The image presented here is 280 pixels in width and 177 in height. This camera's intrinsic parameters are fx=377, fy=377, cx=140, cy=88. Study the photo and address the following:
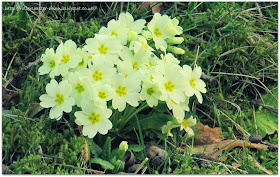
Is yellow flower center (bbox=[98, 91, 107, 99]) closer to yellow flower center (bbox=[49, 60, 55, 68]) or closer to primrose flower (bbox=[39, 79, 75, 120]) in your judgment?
primrose flower (bbox=[39, 79, 75, 120])

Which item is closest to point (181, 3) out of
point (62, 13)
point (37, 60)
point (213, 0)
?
point (213, 0)

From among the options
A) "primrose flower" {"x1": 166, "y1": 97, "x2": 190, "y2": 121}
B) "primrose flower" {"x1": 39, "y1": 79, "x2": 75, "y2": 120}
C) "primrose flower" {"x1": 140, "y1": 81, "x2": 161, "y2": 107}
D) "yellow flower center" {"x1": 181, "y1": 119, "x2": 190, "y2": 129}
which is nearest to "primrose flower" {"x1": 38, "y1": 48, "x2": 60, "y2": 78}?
"primrose flower" {"x1": 39, "y1": 79, "x2": 75, "y2": 120}

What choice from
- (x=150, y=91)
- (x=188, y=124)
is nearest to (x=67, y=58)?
(x=150, y=91)

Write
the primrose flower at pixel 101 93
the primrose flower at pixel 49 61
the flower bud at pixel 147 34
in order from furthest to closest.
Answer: the flower bud at pixel 147 34
the primrose flower at pixel 49 61
the primrose flower at pixel 101 93

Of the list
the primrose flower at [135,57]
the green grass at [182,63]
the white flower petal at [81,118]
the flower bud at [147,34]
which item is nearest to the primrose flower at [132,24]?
the flower bud at [147,34]

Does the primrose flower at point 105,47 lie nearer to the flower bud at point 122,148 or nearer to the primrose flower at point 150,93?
the primrose flower at point 150,93

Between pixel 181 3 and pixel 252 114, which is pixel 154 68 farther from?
pixel 181 3
